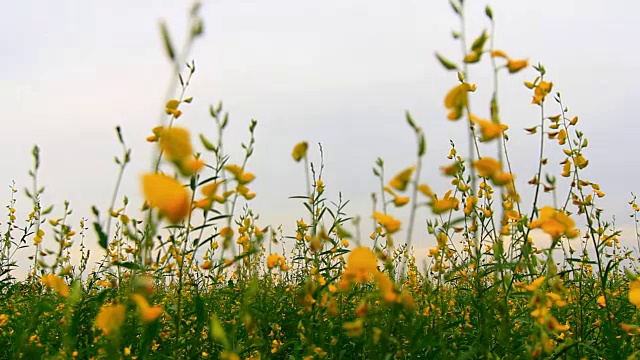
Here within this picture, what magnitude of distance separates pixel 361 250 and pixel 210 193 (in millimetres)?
389

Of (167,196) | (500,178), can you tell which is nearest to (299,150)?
(500,178)

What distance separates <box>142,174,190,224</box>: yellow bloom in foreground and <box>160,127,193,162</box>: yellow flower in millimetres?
105

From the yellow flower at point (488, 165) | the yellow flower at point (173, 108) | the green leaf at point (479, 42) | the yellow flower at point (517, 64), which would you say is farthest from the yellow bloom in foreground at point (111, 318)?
the yellow flower at point (517, 64)

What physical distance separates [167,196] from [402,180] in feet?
2.44

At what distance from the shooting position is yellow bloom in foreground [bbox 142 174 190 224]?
28.9 inches

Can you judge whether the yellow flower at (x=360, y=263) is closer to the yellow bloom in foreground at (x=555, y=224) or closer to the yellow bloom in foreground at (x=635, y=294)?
the yellow bloom in foreground at (x=555, y=224)

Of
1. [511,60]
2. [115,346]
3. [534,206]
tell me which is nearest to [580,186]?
[534,206]

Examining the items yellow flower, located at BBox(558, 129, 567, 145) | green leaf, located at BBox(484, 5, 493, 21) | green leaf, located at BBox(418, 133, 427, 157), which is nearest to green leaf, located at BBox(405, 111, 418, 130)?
green leaf, located at BBox(418, 133, 427, 157)

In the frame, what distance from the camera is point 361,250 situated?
1.24 meters

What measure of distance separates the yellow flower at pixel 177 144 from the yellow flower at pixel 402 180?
0.62m

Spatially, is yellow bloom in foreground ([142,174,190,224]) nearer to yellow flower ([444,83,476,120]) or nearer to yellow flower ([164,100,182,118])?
yellow flower ([444,83,476,120])

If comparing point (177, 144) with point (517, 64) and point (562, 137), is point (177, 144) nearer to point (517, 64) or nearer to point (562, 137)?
point (517, 64)

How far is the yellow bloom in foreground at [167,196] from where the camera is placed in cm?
73

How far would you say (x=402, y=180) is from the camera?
53.1 inches
